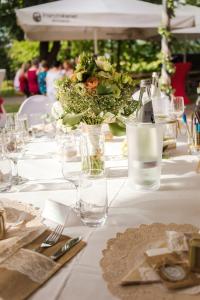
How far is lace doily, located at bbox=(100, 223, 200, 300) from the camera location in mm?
731

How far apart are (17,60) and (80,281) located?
1455 centimetres

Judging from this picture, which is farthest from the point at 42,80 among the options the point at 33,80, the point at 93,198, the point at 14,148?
the point at 93,198

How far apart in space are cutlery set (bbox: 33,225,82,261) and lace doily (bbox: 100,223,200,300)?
9 centimetres

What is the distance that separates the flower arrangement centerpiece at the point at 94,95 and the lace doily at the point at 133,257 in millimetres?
471

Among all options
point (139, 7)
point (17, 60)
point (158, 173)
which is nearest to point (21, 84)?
point (139, 7)

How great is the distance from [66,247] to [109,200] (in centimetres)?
38

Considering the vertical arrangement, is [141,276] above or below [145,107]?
below

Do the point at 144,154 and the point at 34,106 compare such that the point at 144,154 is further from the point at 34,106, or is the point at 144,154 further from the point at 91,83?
the point at 34,106

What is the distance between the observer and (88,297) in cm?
74

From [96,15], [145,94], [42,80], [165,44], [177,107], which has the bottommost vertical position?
[177,107]

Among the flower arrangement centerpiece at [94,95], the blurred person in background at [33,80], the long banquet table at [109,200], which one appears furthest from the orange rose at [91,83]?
the blurred person in background at [33,80]

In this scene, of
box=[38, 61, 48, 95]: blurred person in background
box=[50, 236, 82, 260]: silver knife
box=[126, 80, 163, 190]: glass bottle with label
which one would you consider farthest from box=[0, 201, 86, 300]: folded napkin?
box=[38, 61, 48, 95]: blurred person in background

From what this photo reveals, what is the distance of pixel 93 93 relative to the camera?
144 centimetres

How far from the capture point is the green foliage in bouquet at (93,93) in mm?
1445
